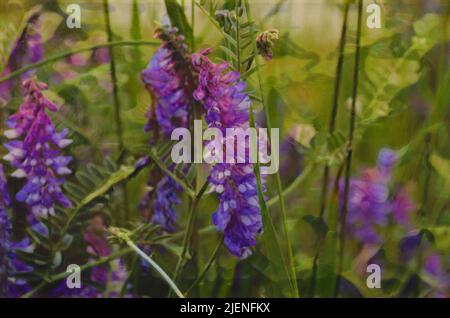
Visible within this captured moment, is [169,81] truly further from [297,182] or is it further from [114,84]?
[297,182]

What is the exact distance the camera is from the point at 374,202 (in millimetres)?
1759

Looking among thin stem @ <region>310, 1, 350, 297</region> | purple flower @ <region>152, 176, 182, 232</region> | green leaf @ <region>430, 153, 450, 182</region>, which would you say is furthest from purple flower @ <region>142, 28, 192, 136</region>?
green leaf @ <region>430, 153, 450, 182</region>

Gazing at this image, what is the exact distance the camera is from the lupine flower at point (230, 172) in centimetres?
166

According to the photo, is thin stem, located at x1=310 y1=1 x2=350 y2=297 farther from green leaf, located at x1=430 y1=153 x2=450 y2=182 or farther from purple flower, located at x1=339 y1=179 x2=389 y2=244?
green leaf, located at x1=430 y1=153 x2=450 y2=182

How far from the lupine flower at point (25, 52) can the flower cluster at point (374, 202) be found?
0.88 m

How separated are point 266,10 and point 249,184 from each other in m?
0.45

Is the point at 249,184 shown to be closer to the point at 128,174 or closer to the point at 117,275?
the point at 128,174

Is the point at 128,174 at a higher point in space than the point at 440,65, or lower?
lower

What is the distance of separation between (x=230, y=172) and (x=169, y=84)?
28 centimetres

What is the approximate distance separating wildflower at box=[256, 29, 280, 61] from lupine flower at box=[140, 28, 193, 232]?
19 centimetres

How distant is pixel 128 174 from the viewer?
1724 millimetres

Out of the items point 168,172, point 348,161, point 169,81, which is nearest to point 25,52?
point 169,81
